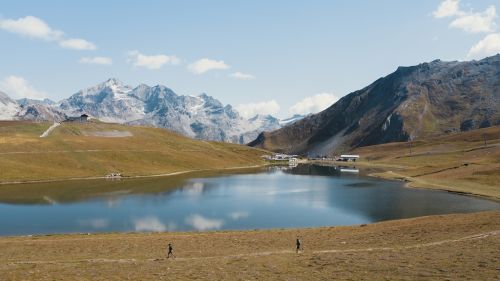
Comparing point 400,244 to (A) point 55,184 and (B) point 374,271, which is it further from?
(A) point 55,184

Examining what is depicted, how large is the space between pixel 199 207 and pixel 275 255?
193ft

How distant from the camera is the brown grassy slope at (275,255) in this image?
32.6 m

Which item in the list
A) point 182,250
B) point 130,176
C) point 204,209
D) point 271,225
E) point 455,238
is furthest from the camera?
point 130,176

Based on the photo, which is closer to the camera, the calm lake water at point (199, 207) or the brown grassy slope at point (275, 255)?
the brown grassy slope at point (275, 255)

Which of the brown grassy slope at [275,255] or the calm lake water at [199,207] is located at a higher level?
the brown grassy slope at [275,255]

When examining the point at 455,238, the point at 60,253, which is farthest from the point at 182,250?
the point at 455,238

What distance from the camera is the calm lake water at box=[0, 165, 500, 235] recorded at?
79125 mm

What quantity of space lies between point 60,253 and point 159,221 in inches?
1335

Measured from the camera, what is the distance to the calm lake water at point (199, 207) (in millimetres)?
79125

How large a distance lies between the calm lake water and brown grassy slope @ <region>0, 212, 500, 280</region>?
14.7 meters

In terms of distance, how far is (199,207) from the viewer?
329 feet

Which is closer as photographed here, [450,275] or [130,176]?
[450,275]

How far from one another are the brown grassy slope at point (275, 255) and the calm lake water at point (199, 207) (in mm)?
14713

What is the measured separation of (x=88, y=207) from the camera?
100 m
